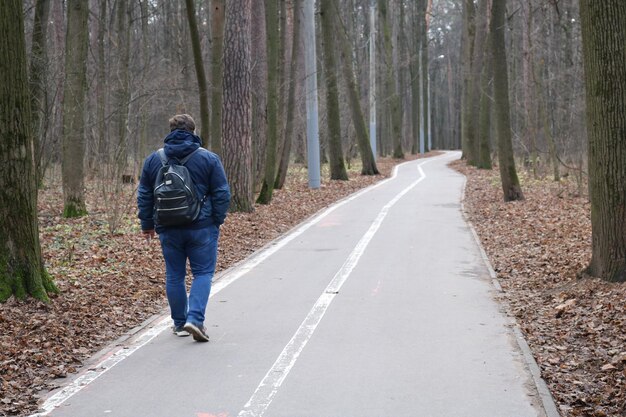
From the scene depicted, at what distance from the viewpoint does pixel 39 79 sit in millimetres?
16609

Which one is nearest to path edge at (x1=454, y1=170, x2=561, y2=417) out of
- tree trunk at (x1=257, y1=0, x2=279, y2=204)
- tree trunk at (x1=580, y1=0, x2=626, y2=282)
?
tree trunk at (x1=580, y1=0, x2=626, y2=282)

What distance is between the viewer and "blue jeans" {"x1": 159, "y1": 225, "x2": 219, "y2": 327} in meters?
6.87

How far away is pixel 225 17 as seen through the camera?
1736 cm

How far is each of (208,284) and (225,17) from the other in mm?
11704

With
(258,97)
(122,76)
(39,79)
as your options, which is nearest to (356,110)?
(258,97)

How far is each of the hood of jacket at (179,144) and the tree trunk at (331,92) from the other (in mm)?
21869

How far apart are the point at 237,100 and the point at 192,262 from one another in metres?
10.6

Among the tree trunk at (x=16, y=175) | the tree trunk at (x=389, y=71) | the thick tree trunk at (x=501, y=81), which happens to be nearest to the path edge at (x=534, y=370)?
the tree trunk at (x=16, y=175)

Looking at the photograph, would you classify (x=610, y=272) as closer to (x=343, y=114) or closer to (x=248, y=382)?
(x=248, y=382)

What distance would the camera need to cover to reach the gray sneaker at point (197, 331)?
6.80m

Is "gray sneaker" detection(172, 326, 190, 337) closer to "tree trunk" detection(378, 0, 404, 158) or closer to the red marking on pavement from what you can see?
the red marking on pavement

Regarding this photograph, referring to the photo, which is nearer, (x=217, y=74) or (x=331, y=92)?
(x=217, y=74)

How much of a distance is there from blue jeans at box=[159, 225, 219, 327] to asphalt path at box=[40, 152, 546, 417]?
385 millimetres

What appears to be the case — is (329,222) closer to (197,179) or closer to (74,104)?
(74,104)
